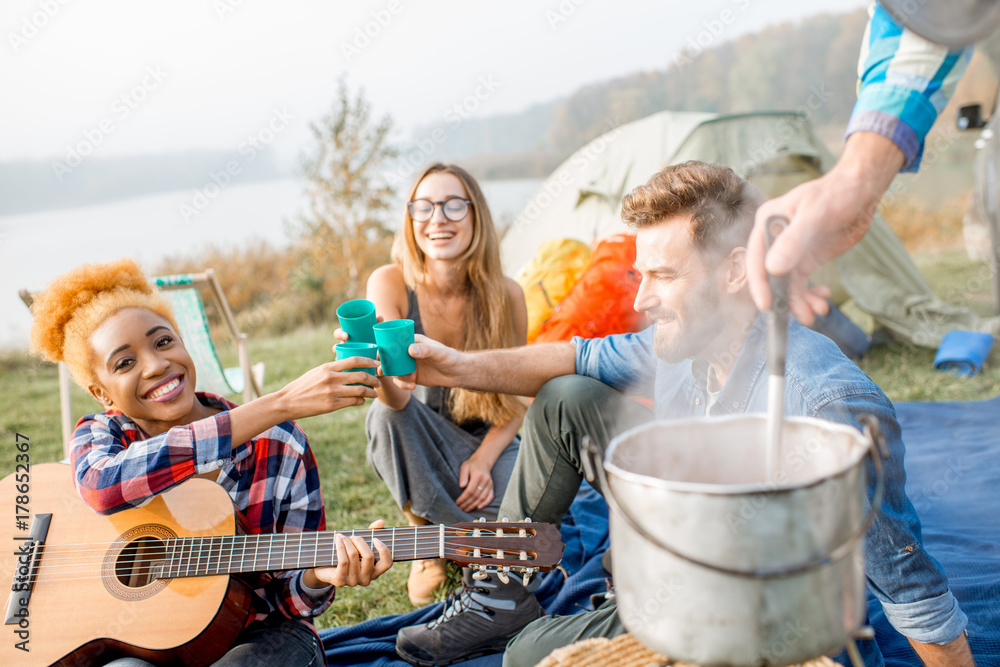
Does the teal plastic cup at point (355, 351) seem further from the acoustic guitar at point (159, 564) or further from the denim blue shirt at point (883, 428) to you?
the denim blue shirt at point (883, 428)

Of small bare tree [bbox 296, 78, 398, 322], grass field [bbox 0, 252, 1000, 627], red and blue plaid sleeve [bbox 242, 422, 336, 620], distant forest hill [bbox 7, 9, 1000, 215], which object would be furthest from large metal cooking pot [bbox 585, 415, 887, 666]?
small bare tree [bbox 296, 78, 398, 322]

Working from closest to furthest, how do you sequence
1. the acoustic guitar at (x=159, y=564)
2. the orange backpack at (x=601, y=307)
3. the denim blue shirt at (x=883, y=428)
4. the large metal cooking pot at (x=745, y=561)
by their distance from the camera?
the large metal cooking pot at (x=745, y=561) → the denim blue shirt at (x=883, y=428) → the acoustic guitar at (x=159, y=564) → the orange backpack at (x=601, y=307)

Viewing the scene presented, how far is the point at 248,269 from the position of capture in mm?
8875

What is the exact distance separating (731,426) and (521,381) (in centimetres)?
113

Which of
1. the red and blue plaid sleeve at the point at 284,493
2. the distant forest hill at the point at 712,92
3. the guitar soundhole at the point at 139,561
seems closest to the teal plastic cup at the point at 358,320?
the red and blue plaid sleeve at the point at 284,493

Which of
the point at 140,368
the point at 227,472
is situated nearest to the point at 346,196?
the point at 140,368

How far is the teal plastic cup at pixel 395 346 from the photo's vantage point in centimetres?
201

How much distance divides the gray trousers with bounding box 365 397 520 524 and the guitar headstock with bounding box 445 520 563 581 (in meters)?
0.82

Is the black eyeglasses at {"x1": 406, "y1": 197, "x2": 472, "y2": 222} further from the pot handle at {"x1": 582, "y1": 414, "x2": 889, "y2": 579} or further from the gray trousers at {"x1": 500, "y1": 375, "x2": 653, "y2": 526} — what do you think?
the pot handle at {"x1": 582, "y1": 414, "x2": 889, "y2": 579}

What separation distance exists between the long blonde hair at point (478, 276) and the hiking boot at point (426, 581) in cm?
64

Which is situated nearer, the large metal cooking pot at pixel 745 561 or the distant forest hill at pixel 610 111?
the large metal cooking pot at pixel 745 561

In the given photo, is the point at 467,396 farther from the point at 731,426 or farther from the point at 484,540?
the point at 731,426

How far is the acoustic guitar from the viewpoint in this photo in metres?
1.78

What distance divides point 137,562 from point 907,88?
2.25m
